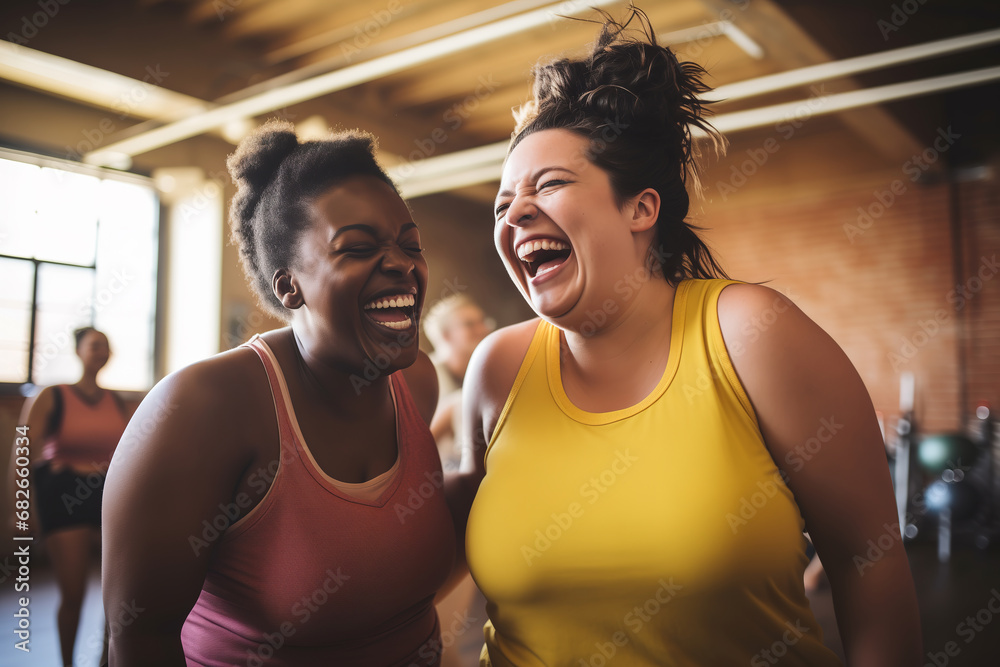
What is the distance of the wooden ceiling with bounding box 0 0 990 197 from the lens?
207 inches

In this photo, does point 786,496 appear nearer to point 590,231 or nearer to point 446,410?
point 590,231

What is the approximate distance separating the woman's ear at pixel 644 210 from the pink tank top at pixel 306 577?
0.73 m

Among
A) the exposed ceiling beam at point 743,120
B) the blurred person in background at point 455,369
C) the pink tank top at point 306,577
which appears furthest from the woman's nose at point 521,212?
the exposed ceiling beam at point 743,120

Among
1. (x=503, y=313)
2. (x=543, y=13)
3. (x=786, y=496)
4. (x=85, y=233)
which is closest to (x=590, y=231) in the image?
(x=786, y=496)

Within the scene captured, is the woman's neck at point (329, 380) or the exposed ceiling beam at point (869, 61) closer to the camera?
the woman's neck at point (329, 380)

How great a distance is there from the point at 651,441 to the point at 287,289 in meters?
0.79

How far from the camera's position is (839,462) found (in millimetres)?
1127

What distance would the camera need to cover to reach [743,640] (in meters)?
1.15

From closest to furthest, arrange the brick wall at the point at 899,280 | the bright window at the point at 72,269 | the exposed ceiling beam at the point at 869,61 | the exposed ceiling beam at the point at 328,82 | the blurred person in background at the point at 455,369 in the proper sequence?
the bright window at the point at 72,269
the blurred person in background at the point at 455,369
the exposed ceiling beam at the point at 328,82
the exposed ceiling beam at the point at 869,61
the brick wall at the point at 899,280

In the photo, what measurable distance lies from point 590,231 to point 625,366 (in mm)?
284

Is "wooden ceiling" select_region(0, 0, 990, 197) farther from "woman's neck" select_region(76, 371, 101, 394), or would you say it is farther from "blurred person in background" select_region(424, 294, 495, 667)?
"woman's neck" select_region(76, 371, 101, 394)

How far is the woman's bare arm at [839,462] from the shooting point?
1.13 metres

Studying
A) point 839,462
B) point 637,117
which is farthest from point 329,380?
point 839,462

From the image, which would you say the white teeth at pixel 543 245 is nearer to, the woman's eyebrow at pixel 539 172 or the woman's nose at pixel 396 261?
the woman's eyebrow at pixel 539 172
